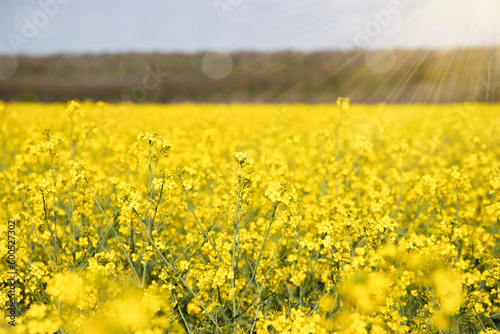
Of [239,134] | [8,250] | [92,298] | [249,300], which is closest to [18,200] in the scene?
[8,250]

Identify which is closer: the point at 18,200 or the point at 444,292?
the point at 444,292

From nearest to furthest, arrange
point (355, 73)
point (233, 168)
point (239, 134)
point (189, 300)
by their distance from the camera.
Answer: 1. point (233, 168)
2. point (189, 300)
3. point (239, 134)
4. point (355, 73)

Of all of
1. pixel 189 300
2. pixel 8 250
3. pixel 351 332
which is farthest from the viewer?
pixel 189 300

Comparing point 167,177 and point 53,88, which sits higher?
point 53,88

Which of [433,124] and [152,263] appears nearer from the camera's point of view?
[152,263]

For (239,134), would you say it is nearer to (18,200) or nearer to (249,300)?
(18,200)

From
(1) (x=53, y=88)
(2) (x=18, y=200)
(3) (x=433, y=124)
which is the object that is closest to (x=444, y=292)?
(2) (x=18, y=200)

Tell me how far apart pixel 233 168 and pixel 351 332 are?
1.26 m

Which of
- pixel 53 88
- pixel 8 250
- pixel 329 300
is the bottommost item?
pixel 329 300

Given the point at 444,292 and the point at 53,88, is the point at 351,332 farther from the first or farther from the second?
the point at 53,88

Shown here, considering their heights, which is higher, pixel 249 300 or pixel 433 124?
pixel 433 124

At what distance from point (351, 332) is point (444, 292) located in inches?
Answer: 38.2

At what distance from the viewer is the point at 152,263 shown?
142 inches

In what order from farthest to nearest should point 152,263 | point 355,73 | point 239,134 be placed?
point 355,73 → point 239,134 → point 152,263
